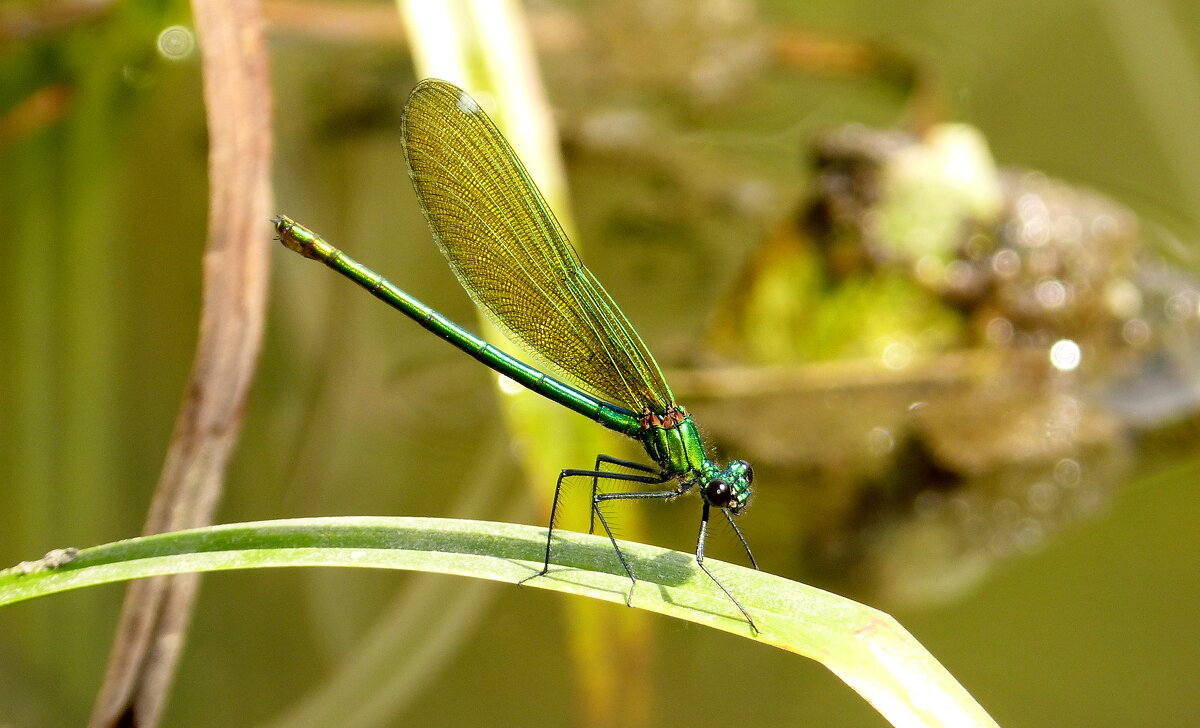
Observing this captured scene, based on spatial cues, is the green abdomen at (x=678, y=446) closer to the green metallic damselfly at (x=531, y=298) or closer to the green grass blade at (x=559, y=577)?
the green metallic damselfly at (x=531, y=298)

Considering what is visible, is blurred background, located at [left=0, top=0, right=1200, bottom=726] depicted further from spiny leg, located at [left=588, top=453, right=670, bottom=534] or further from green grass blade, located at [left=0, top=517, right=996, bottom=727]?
green grass blade, located at [left=0, top=517, right=996, bottom=727]

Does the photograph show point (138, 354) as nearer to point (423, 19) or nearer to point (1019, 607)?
point (423, 19)

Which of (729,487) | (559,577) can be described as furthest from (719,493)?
(559,577)

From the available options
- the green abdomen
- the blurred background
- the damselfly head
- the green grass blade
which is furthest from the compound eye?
the green grass blade

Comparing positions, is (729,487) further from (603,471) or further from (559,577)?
(559,577)

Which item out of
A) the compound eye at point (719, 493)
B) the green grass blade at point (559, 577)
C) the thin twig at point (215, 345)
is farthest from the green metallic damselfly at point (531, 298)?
the green grass blade at point (559, 577)

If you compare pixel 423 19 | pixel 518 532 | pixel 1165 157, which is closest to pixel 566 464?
pixel 518 532
